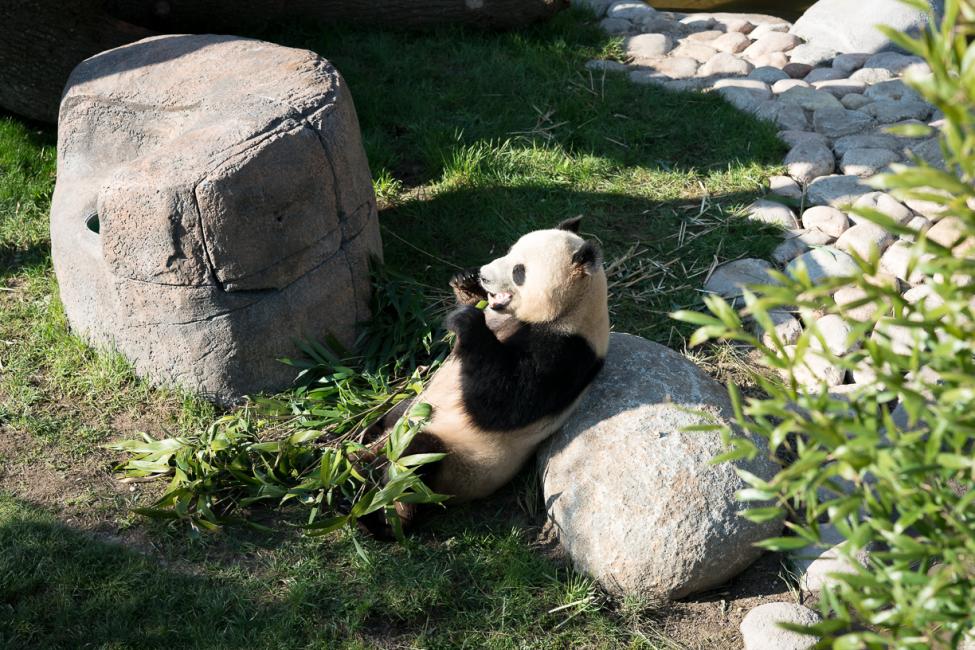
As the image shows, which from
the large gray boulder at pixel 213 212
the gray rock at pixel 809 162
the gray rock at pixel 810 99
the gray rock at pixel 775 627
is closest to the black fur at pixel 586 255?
the large gray boulder at pixel 213 212

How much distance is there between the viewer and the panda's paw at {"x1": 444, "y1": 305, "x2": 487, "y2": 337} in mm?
3486

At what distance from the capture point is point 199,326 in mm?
3848

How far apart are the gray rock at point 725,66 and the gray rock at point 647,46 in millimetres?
401

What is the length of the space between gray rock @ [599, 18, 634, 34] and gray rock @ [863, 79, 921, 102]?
1963 mm

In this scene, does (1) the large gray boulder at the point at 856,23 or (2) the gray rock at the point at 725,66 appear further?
(1) the large gray boulder at the point at 856,23

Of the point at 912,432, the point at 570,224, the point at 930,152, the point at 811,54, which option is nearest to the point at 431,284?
the point at 570,224

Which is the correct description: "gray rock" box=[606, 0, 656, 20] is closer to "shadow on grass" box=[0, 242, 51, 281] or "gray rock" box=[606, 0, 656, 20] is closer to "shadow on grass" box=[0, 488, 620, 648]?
"shadow on grass" box=[0, 242, 51, 281]

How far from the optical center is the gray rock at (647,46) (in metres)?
6.83

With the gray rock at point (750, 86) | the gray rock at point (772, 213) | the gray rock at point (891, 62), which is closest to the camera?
the gray rock at point (772, 213)

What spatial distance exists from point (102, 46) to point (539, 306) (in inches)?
138

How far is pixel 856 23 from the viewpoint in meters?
6.78

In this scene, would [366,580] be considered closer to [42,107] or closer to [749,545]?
[749,545]

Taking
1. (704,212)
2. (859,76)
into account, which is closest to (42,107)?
(704,212)

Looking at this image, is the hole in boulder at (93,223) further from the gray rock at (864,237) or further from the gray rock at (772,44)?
the gray rock at (772,44)
